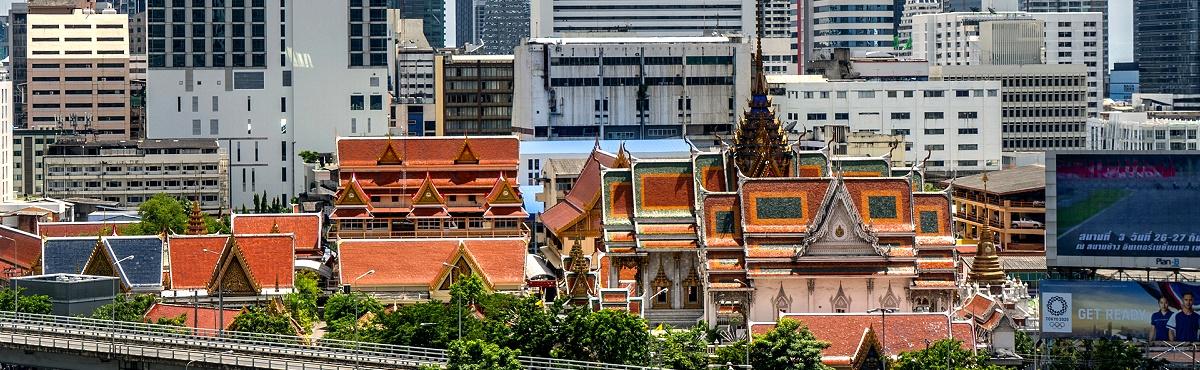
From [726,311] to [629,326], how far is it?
16555 mm

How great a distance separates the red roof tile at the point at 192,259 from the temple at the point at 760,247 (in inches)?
756

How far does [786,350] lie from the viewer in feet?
377

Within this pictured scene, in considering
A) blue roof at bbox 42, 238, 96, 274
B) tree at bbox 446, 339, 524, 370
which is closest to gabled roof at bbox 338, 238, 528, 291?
blue roof at bbox 42, 238, 96, 274

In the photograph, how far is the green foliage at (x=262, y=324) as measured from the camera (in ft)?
413

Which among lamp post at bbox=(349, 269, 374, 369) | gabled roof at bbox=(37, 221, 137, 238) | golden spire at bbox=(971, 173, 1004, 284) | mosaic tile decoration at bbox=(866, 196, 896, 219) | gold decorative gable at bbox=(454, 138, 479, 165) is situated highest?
gold decorative gable at bbox=(454, 138, 479, 165)

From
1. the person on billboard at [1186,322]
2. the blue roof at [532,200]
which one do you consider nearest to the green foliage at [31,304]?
the person on billboard at [1186,322]

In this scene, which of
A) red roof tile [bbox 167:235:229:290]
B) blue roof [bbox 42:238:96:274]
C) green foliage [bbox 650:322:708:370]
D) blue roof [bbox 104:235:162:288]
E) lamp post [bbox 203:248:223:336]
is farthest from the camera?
blue roof [bbox 42:238:96:274]

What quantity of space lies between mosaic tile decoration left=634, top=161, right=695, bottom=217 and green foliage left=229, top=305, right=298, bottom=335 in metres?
21.8

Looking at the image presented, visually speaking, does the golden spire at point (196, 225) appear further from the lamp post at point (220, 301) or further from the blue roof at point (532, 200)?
the blue roof at point (532, 200)

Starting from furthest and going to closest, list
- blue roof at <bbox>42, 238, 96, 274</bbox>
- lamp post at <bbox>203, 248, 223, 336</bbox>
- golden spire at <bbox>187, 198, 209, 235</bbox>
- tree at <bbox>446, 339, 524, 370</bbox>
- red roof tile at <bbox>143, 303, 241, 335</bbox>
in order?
golden spire at <bbox>187, 198, 209, 235</bbox> < blue roof at <bbox>42, 238, 96, 274</bbox> < red roof tile at <bbox>143, 303, 241, 335</bbox> < lamp post at <bbox>203, 248, 223, 336</bbox> < tree at <bbox>446, 339, 524, 370</bbox>

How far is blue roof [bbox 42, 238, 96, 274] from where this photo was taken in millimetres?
141750

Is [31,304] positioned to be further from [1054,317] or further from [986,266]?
[986,266]

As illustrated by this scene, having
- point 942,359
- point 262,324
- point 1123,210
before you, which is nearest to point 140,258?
point 262,324

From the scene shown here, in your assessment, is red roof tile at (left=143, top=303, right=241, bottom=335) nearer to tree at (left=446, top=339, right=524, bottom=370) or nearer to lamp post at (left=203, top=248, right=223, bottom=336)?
lamp post at (left=203, top=248, right=223, bottom=336)
